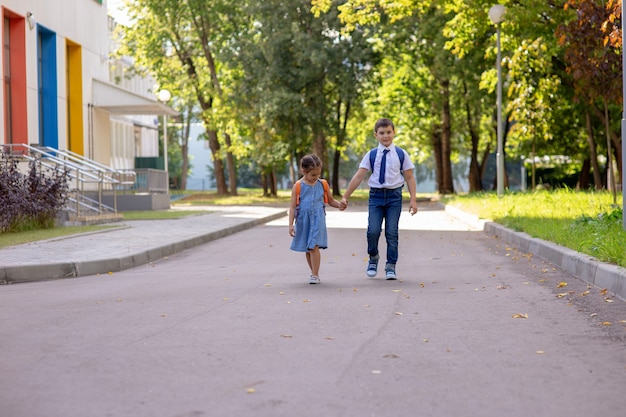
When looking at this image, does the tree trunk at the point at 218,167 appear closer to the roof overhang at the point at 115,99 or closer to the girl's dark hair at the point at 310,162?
the roof overhang at the point at 115,99

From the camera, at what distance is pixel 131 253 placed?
45.4 feet

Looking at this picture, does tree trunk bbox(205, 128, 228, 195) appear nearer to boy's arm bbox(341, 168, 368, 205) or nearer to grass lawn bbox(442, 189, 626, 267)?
grass lawn bbox(442, 189, 626, 267)

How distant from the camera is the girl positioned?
35.0 feet

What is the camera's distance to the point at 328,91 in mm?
45344

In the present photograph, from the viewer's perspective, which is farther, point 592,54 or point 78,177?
point 78,177

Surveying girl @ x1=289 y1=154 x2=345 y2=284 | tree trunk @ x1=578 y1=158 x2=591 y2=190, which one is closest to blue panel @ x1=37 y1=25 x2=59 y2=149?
girl @ x1=289 y1=154 x2=345 y2=284

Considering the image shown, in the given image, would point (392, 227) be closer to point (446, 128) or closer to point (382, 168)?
point (382, 168)

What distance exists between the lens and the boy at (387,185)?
10.8 m

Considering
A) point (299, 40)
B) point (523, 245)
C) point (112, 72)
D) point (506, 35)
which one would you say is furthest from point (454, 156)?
point (523, 245)

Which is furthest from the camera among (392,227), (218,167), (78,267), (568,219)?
(218,167)

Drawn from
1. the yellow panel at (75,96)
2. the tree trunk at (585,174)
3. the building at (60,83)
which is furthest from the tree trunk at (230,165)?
the tree trunk at (585,174)

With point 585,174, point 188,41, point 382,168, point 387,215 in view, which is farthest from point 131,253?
point 585,174

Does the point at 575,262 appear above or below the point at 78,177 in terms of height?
below

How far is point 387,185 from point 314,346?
4.44m
